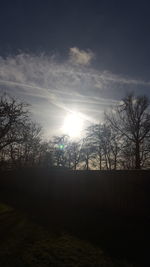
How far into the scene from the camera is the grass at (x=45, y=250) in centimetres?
345

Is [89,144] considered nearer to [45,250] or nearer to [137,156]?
[137,156]

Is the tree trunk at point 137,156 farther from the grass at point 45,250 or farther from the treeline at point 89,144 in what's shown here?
the grass at point 45,250

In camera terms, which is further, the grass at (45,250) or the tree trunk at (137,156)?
the tree trunk at (137,156)

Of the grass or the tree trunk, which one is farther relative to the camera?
the tree trunk

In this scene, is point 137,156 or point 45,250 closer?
point 45,250

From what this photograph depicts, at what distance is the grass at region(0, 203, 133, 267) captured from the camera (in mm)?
3447

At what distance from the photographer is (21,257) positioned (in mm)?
3566

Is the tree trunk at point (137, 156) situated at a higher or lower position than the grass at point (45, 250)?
higher

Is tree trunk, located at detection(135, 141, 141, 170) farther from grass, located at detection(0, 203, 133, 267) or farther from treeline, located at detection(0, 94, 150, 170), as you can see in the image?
grass, located at detection(0, 203, 133, 267)

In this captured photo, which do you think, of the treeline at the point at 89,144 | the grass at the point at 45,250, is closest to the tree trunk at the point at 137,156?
the treeline at the point at 89,144

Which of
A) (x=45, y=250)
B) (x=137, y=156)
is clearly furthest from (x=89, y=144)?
(x=45, y=250)

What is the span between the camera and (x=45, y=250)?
3992 mm

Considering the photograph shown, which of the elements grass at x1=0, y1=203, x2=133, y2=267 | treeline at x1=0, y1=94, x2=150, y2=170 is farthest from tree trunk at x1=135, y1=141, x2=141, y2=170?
grass at x1=0, y1=203, x2=133, y2=267

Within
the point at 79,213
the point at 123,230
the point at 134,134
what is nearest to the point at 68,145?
the point at 134,134
